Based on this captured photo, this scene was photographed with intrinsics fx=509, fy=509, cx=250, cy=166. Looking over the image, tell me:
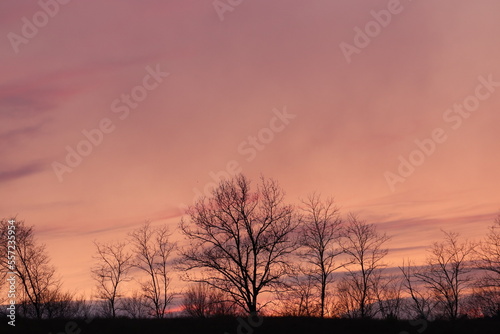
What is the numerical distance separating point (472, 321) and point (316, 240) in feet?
114

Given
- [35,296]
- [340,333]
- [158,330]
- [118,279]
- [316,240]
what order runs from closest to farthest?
1. [340,333]
2. [158,330]
3. [316,240]
4. [35,296]
5. [118,279]

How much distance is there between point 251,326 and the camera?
2967 centimetres

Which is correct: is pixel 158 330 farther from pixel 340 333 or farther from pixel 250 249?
pixel 250 249

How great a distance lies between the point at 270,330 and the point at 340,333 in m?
3.94

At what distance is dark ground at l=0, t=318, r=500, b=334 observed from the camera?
89.9 ft

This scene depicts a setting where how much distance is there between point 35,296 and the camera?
68.3 meters

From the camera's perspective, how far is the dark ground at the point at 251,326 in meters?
27.4

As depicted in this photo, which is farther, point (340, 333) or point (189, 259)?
point (189, 259)

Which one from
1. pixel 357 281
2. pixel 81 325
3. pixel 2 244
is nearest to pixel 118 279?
pixel 2 244

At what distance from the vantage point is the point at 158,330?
29.8 m

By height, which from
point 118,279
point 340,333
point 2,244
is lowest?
point 340,333

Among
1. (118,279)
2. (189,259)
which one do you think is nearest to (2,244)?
(118,279)

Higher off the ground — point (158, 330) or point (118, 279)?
point (118, 279)

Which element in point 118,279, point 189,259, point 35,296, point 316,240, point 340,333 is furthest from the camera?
point 118,279
